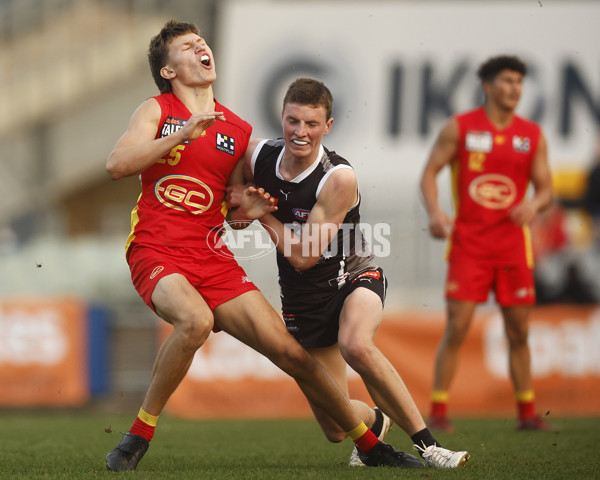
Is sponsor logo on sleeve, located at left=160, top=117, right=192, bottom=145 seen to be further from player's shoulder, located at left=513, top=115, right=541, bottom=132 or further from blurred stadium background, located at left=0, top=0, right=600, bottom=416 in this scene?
blurred stadium background, located at left=0, top=0, right=600, bottom=416

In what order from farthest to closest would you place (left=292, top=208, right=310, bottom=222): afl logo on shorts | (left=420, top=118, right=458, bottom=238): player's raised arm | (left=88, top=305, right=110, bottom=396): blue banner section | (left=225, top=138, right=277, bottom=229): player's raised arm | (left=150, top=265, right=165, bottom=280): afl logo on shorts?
(left=88, top=305, right=110, bottom=396): blue banner section, (left=420, top=118, right=458, bottom=238): player's raised arm, (left=292, top=208, right=310, bottom=222): afl logo on shorts, (left=225, top=138, right=277, bottom=229): player's raised arm, (left=150, top=265, right=165, bottom=280): afl logo on shorts

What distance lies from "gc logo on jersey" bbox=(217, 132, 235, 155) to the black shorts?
0.86 meters

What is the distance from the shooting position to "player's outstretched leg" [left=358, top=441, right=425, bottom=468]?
5.16 meters

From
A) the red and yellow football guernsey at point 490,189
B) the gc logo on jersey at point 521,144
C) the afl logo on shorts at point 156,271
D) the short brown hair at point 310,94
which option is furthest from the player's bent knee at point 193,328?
the gc logo on jersey at point 521,144

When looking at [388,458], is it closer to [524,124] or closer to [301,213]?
[301,213]

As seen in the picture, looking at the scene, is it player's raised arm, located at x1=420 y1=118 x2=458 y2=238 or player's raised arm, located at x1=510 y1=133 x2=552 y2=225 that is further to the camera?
player's raised arm, located at x1=420 y1=118 x2=458 y2=238

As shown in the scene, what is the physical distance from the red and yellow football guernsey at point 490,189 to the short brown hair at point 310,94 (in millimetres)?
2576

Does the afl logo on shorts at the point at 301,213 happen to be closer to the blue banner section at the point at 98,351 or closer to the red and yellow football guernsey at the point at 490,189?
the red and yellow football guernsey at the point at 490,189

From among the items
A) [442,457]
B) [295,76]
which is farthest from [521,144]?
[295,76]

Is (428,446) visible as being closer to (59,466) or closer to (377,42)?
(59,466)

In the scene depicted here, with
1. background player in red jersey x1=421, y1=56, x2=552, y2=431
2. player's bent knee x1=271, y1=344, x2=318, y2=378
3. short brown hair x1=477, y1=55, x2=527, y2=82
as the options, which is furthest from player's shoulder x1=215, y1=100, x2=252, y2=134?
short brown hair x1=477, y1=55, x2=527, y2=82

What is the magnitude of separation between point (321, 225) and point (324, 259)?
0.32 metres

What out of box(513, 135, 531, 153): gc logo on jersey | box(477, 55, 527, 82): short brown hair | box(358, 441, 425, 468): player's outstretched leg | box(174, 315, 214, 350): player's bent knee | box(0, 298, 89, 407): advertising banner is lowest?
box(0, 298, 89, 407): advertising banner

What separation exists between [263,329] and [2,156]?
38.9 feet
